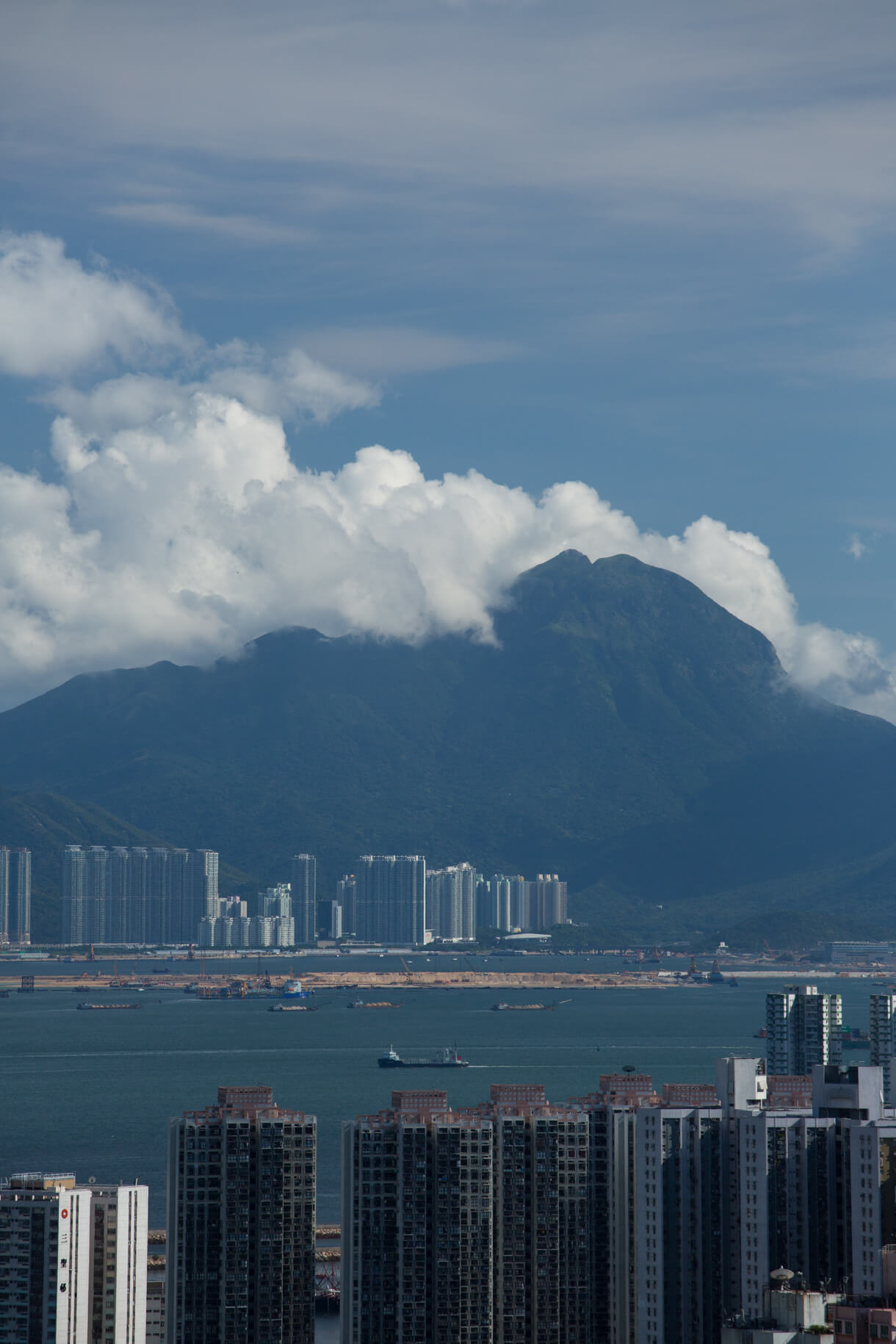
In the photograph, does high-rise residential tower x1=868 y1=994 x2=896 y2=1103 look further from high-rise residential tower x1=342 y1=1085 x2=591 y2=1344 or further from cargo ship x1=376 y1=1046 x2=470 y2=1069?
high-rise residential tower x1=342 y1=1085 x2=591 y2=1344

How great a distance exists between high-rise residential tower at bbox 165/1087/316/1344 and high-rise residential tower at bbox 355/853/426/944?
135902 millimetres

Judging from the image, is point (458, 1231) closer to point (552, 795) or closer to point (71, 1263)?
point (71, 1263)

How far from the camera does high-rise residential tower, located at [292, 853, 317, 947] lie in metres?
173

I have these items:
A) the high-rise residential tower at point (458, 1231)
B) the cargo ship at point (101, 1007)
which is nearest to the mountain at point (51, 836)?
the cargo ship at point (101, 1007)

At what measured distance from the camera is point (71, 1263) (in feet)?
102

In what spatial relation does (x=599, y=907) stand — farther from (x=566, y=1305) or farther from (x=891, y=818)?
(x=566, y=1305)

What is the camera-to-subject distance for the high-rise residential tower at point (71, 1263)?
30.8m

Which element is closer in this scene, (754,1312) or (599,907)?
(754,1312)

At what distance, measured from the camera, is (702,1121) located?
3075 centimetres

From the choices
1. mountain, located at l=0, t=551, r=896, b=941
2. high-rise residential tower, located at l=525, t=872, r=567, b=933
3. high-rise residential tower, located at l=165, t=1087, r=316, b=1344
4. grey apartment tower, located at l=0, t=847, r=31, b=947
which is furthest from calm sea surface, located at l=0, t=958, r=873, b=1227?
mountain, located at l=0, t=551, r=896, b=941

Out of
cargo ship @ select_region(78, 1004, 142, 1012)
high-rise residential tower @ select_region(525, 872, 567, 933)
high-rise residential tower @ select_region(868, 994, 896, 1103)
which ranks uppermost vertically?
high-rise residential tower @ select_region(868, 994, 896, 1103)

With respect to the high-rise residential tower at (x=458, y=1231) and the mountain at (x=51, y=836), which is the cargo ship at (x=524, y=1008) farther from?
the high-rise residential tower at (x=458, y=1231)

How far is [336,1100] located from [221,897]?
10785cm

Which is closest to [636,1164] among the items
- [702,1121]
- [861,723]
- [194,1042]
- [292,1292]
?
[702,1121]
